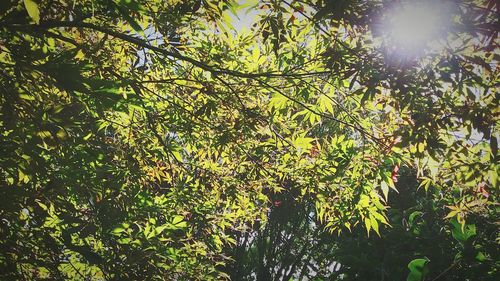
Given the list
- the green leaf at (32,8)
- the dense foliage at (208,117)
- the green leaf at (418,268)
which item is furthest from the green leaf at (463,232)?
the green leaf at (32,8)

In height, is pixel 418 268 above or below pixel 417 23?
below

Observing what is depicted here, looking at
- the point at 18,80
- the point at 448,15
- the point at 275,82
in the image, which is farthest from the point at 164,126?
the point at 448,15

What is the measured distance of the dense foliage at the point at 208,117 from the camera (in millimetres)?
1643

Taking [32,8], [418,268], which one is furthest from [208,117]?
[418,268]

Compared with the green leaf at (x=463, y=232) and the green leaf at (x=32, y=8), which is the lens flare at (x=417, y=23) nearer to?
the green leaf at (x=32, y=8)

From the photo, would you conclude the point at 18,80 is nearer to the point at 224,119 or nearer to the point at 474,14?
the point at 224,119

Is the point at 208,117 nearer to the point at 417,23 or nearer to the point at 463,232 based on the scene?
the point at 417,23

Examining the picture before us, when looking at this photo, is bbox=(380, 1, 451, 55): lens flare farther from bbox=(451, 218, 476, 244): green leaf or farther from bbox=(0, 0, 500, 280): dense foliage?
bbox=(451, 218, 476, 244): green leaf

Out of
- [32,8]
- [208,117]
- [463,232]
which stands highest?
[208,117]

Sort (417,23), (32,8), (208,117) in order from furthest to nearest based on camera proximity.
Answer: (208,117) < (417,23) < (32,8)

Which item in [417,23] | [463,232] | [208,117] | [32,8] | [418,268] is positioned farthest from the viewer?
[463,232]

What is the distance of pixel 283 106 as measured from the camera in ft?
8.91

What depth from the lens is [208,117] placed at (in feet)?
8.51

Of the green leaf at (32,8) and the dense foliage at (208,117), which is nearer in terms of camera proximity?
the green leaf at (32,8)
